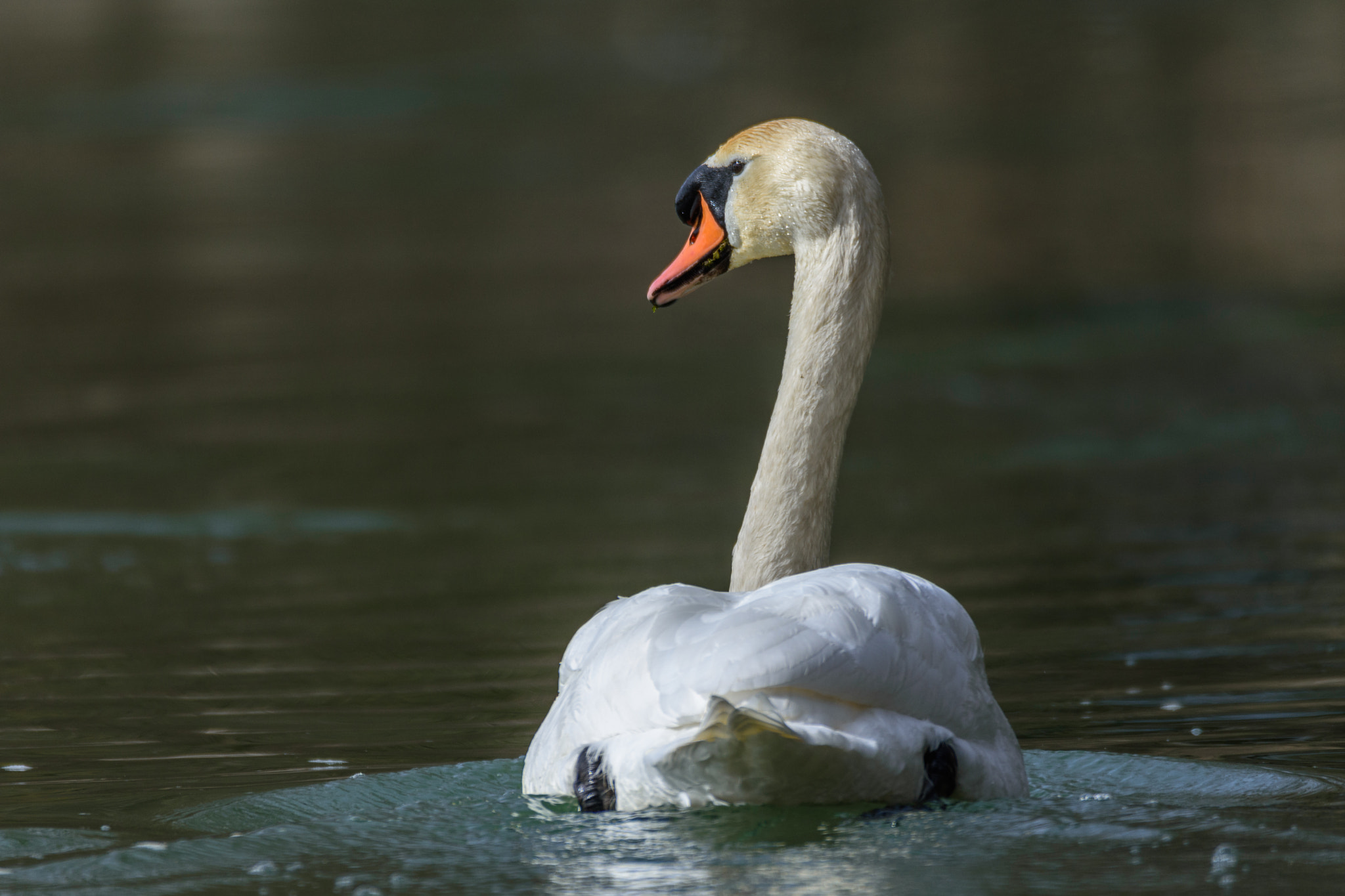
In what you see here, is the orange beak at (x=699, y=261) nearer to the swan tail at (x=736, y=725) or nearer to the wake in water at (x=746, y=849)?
the wake in water at (x=746, y=849)

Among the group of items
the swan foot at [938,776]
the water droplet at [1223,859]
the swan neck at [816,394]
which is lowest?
the water droplet at [1223,859]

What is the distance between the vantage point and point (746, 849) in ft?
12.9

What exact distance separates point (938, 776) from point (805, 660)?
1.82 ft

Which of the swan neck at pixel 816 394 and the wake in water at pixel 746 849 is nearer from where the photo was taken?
the wake in water at pixel 746 849

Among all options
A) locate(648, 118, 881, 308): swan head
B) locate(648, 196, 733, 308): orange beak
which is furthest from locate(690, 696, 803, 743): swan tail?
locate(648, 196, 733, 308): orange beak

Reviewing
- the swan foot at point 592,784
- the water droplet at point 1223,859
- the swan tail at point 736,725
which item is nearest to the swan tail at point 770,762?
the swan tail at point 736,725

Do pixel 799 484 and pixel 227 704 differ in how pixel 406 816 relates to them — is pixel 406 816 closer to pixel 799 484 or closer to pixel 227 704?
pixel 799 484

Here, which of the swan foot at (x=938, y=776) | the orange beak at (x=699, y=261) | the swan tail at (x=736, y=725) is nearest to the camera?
the swan tail at (x=736, y=725)

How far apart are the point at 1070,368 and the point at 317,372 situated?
16.5 ft

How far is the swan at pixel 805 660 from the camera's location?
3887 mm

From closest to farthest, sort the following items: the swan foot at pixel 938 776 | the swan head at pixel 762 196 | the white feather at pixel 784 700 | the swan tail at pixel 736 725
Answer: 1. the swan tail at pixel 736 725
2. the white feather at pixel 784 700
3. the swan foot at pixel 938 776
4. the swan head at pixel 762 196

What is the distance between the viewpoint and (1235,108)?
29188 mm

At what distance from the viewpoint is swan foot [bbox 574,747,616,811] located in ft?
13.8

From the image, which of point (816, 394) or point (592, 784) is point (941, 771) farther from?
point (816, 394)
